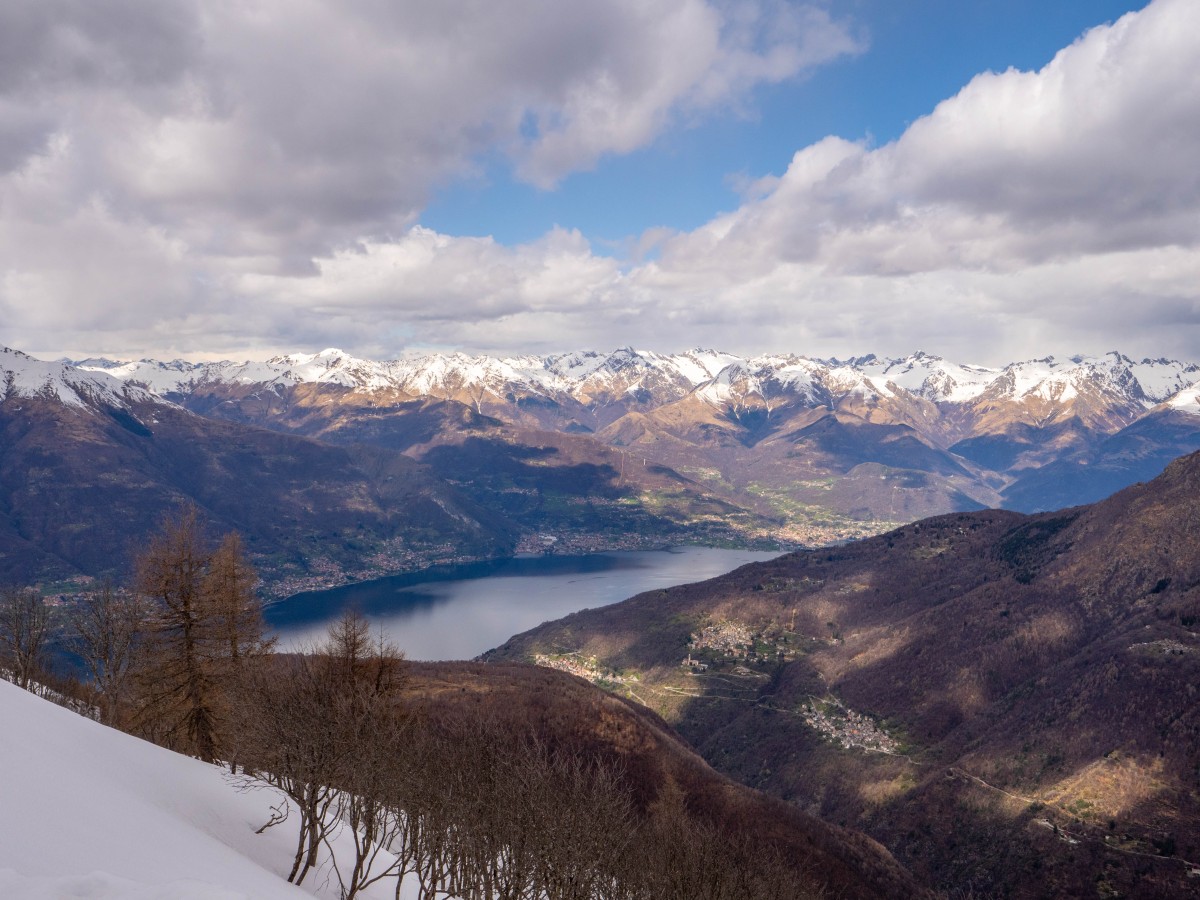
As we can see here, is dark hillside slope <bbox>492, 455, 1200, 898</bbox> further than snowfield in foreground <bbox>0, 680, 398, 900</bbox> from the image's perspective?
Yes

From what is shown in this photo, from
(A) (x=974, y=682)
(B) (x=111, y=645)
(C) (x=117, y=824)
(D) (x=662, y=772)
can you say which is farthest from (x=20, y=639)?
(A) (x=974, y=682)

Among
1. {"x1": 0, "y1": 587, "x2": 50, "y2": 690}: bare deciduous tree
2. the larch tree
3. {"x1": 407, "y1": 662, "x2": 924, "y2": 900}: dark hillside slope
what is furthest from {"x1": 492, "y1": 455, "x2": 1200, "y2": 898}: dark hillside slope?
{"x1": 0, "y1": 587, "x2": 50, "y2": 690}: bare deciduous tree

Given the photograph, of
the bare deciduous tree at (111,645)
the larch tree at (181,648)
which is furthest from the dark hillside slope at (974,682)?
the bare deciduous tree at (111,645)

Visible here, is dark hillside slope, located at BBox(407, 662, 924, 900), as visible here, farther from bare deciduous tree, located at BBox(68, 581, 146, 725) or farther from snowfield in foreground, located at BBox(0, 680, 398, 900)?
snowfield in foreground, located at BBox(0, 680, 398, 900)

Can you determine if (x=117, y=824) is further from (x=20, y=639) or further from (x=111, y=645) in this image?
(x=20, y=639)

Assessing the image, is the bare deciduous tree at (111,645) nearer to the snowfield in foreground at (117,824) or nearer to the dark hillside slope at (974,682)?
the snowfield in foreground at (117,824)
